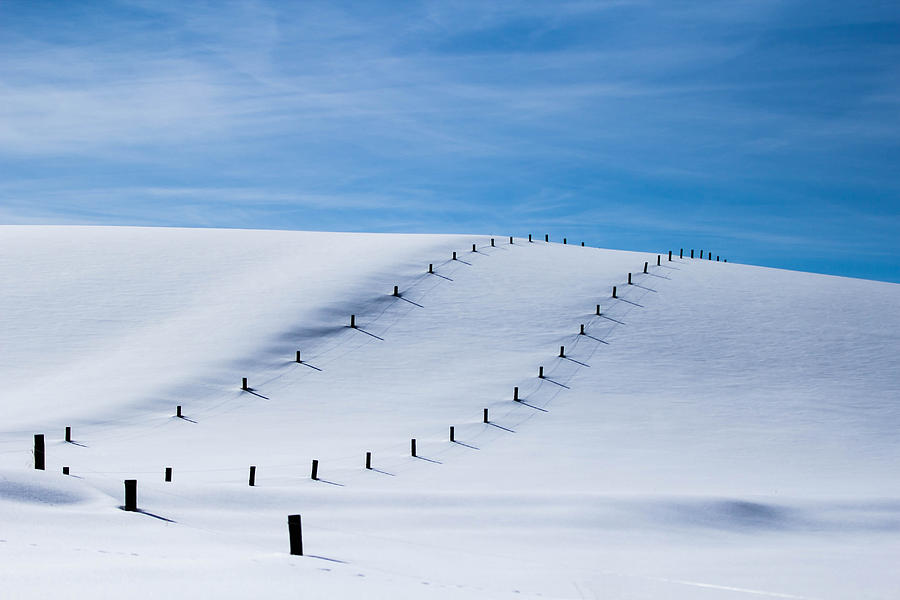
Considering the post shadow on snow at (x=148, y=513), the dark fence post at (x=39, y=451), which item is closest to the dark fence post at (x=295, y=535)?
the post shadow on snow at (x=148, y=513)

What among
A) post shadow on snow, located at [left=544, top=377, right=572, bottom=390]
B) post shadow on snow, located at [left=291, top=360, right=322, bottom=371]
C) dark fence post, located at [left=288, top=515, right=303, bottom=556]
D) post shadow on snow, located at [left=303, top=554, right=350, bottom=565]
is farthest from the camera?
post shadow on snow, located at [left=291, top=360, right=322, bottom=371]

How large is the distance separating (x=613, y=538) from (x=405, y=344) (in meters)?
20.7

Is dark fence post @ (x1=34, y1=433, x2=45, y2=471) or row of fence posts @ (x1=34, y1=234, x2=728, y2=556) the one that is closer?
row of fence posts @ (x1=34, y1=234, x2=728, y2=556)

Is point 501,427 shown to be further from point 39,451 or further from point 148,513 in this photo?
point 148,513

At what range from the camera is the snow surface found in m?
13.2

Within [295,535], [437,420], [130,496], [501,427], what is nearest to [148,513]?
[130,496]

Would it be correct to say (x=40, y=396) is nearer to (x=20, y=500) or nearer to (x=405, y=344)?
(x=405, y=344)

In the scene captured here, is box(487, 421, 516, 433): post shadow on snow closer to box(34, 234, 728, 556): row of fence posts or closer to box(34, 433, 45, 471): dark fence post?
box(34, 234, 728, 556): row of fence posts

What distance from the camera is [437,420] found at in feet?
97.3

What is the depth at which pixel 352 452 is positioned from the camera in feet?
85.3

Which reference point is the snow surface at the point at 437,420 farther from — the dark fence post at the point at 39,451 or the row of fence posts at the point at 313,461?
the dark fence post at the point at 39,451

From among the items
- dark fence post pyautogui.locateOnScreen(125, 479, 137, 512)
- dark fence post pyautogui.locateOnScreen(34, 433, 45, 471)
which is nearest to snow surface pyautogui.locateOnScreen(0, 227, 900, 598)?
dark fence post pyautogui.locateOnScreen(125, 479, 137, 512)

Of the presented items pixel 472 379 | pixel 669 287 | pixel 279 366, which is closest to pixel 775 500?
pixel 472 379

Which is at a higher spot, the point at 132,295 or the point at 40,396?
the point at 132,295
